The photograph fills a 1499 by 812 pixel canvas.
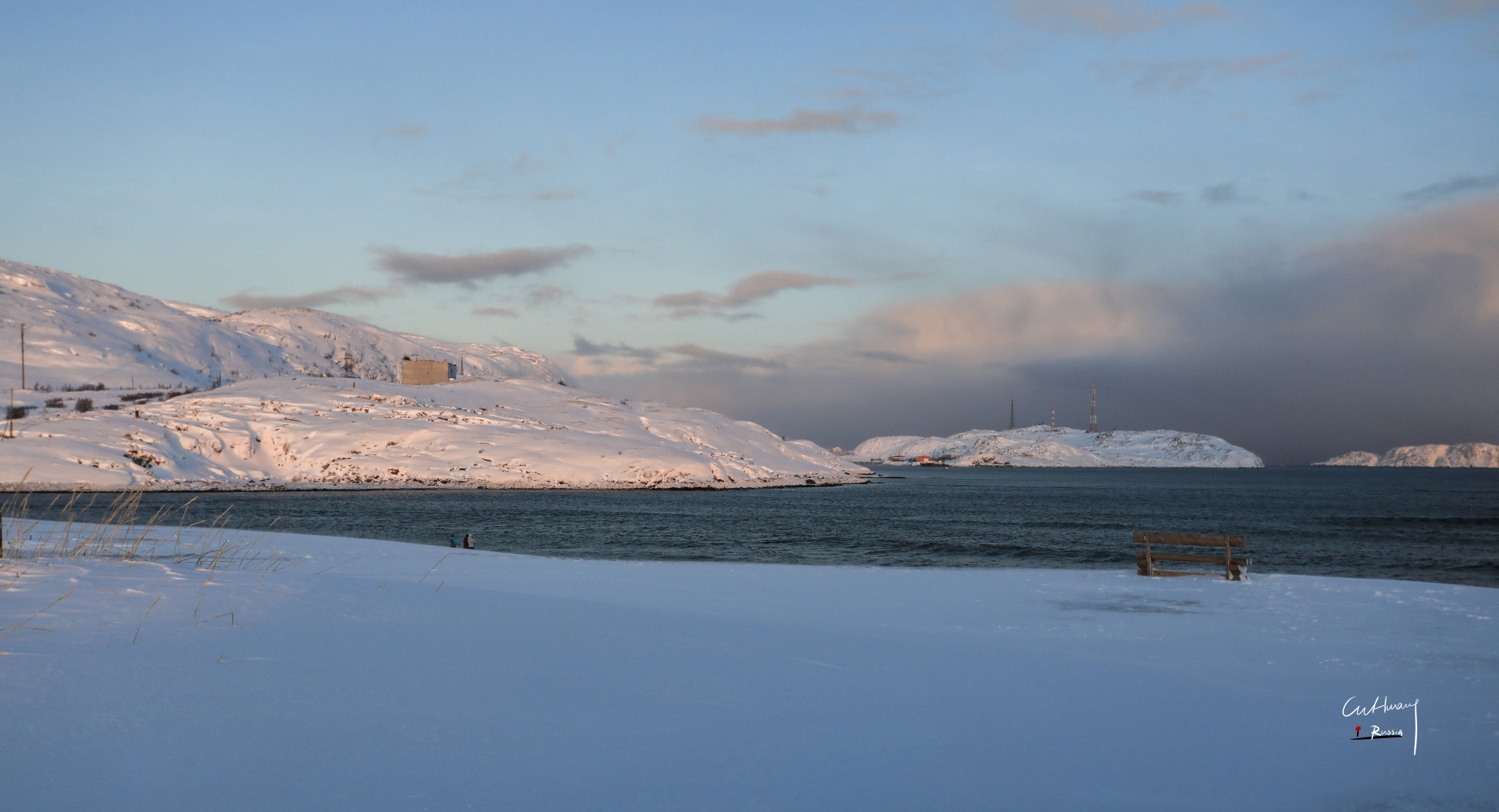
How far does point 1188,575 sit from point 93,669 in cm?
2170

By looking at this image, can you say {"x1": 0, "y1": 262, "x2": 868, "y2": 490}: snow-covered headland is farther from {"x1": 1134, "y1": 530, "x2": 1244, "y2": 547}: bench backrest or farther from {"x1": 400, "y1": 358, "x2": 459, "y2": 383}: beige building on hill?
{"x1": 1134, "y1": 530, "x2": 1244, "y2": 547}: bench backrest

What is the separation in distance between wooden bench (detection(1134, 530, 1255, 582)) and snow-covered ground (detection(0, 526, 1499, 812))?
23.8ft

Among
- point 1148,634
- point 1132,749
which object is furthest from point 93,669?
point 1148,634

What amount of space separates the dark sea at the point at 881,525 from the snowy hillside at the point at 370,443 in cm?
525

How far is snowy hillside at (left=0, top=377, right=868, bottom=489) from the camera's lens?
85.8 meters

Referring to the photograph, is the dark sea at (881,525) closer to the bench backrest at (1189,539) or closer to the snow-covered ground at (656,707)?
the bench backrest at (1189,539)

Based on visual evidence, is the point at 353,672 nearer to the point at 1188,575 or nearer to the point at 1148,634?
the point at 1148,634

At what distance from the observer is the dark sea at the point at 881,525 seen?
38656 millimetres

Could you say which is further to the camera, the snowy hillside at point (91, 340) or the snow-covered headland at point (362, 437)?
the snowy hillside at point (91, 340)

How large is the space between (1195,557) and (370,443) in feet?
322

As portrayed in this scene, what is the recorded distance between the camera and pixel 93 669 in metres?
6.79

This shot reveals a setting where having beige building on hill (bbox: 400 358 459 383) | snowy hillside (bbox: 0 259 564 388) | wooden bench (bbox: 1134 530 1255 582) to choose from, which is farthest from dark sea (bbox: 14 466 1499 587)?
snowy hillside (bbox: 0 259 564 388)

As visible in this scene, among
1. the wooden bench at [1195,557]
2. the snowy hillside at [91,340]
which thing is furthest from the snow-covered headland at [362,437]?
the wooden bench at [1195,557]

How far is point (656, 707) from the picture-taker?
7.55 m
